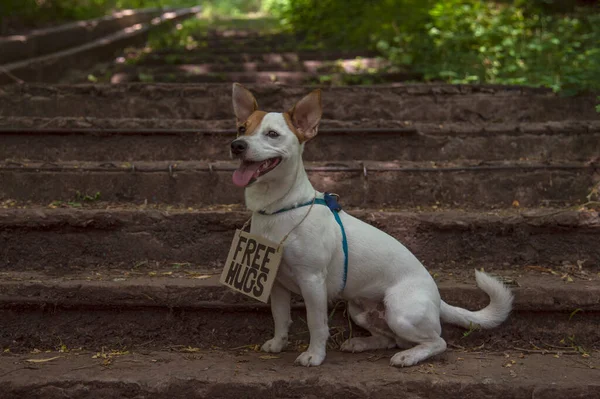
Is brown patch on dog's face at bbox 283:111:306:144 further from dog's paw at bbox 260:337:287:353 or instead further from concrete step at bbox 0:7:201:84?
concrete step at bbox 0:7:201:84

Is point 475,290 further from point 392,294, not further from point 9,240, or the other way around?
point 9,240

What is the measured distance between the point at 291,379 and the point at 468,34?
5.15 m

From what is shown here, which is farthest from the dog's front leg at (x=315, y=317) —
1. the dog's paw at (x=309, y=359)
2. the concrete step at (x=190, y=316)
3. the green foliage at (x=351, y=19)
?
the green foliage at (x=351, y=19)

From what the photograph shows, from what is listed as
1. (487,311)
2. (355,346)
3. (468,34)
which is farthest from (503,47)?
(355,346)

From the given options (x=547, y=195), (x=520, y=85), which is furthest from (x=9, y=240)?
(x=520, y=85)

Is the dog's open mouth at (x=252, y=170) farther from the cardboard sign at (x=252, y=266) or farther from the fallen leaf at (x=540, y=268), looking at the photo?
the fallen leaf at (x=540, y=268)

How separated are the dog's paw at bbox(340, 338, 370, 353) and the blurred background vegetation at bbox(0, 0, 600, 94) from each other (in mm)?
2797

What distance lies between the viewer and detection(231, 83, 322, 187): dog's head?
3014 mm

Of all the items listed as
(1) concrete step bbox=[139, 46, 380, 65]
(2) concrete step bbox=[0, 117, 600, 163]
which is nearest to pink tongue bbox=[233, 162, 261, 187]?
(2) concrete step bbox=[0, 117, 600, 163]

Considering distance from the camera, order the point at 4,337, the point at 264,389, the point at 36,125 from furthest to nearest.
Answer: the point at 36,125 < the point at 4,337 < the point at 264,389

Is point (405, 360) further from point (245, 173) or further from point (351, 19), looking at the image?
point (351, 19)

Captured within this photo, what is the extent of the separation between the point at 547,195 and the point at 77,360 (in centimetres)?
286

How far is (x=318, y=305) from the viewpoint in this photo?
3.15 m

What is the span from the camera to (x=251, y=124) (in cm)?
314
